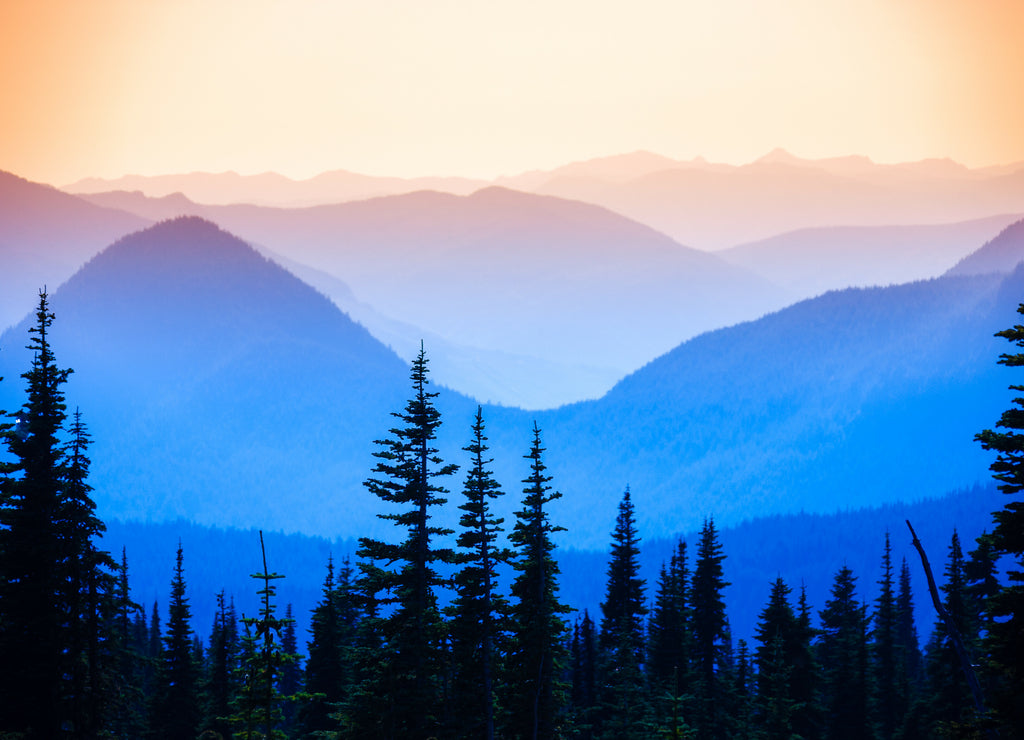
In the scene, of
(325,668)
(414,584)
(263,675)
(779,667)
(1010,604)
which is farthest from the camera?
(779,667)

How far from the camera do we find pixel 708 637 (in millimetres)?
74625

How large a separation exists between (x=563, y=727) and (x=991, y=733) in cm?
2162

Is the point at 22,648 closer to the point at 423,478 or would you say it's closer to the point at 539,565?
the point at 423,478

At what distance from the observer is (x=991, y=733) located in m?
29.5

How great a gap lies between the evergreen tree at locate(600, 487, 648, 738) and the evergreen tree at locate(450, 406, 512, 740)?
15.0 m

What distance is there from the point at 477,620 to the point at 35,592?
50.0ft

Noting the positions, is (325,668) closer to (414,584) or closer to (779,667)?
(414,584)

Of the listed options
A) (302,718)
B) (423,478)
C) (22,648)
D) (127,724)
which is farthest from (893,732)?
(22,648)

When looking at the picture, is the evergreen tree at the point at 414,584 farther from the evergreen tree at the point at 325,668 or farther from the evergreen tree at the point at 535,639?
the evergreen tree at the point at 325,668

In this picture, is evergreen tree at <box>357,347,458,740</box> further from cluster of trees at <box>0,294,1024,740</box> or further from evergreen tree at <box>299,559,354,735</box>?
evergreen tree at <box>299,559,354,735</box>

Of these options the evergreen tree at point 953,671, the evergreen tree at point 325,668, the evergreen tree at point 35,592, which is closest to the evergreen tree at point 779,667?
the evergreen tree at point 953,671

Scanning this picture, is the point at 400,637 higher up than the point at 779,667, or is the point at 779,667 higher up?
the point at 779,667

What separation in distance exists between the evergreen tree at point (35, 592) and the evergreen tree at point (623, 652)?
1148 inches

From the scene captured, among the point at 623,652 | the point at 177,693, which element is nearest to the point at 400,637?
the point at 623,652
